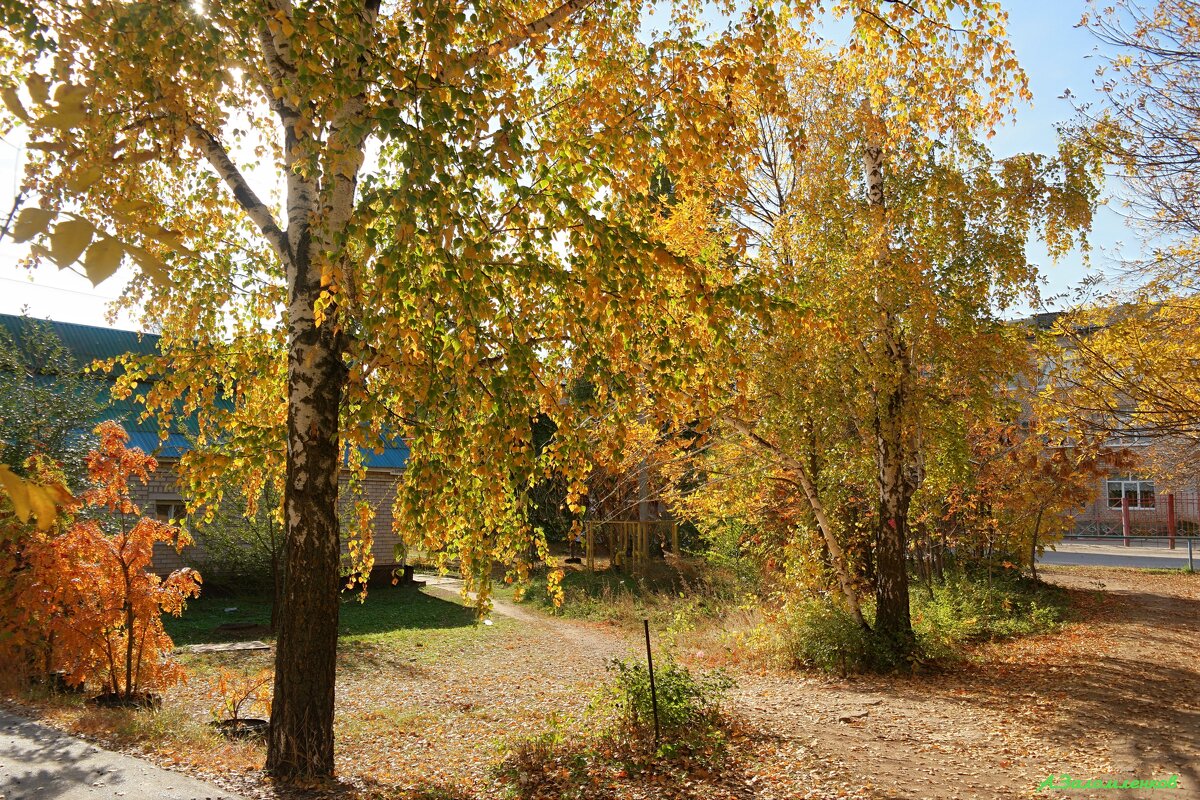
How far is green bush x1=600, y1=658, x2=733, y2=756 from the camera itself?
6.88 m

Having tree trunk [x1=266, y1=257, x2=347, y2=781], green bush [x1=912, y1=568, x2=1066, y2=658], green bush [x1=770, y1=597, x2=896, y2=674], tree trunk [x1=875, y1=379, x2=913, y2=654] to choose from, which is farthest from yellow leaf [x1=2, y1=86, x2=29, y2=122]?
green bush [x1=912, y1=568, x2=1066, y2=658]

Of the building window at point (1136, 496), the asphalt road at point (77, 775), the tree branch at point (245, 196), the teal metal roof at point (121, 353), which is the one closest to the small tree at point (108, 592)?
the asphalt road at point (77, 775)

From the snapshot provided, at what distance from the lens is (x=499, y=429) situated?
4.50 metres

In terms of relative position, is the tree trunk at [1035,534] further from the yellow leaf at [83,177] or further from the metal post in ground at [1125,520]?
the metal post in ground at [1125,520]

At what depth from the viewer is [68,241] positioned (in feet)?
3.70

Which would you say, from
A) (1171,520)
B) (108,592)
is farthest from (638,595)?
(1171,520)

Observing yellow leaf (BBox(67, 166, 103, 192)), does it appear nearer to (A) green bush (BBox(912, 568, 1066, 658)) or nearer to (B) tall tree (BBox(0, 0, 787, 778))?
(B) tall tree (BBox(0, 0, 787, 778))

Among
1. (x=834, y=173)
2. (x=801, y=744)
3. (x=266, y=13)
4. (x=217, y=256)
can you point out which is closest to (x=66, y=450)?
(x=217, y=256)

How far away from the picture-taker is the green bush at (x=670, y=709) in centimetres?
688

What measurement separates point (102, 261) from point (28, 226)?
→ 3.8 inches

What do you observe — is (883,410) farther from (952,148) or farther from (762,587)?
(762,587)

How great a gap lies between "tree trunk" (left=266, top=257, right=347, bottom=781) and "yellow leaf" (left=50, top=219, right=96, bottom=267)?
4719 millimetres

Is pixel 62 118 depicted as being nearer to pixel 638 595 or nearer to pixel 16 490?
pixel 16 490

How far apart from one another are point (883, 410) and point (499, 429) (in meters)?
6.89
